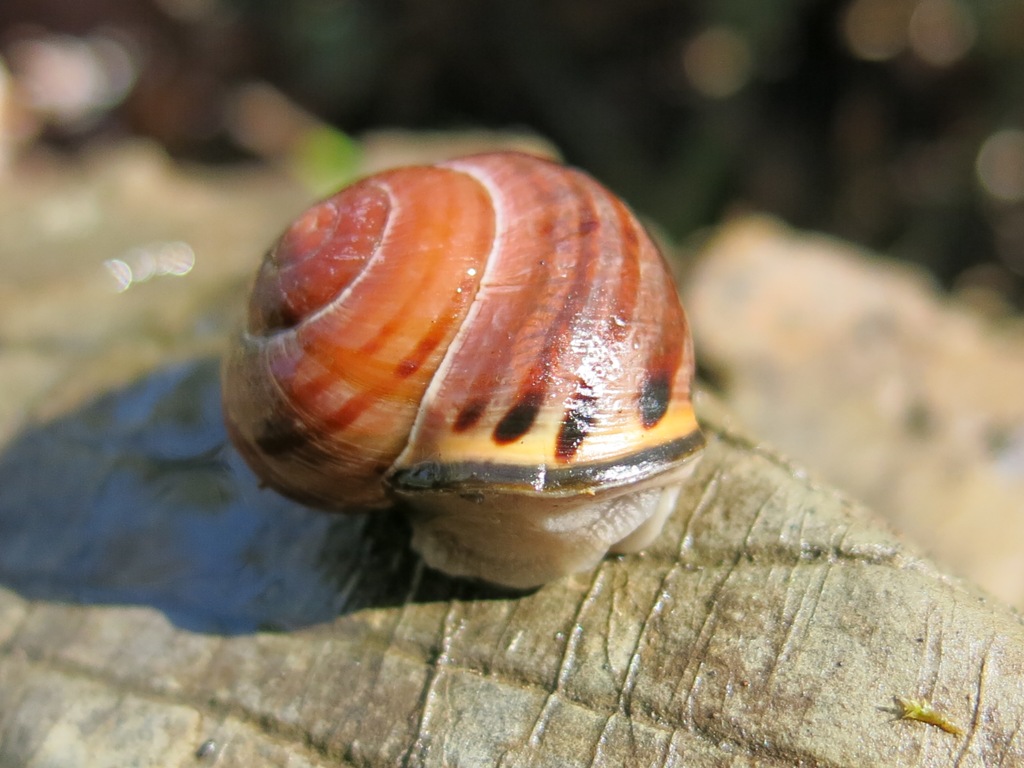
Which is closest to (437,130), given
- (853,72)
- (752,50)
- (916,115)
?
(752,50)

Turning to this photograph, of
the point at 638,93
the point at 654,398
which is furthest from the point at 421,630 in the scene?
the point at 638,93

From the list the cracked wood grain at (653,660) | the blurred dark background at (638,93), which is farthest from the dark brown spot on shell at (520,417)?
the blurred dark background at (638,93)

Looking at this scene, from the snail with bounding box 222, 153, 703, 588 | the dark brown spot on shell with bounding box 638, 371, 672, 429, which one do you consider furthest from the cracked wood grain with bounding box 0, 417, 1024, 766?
the dark brown spot on shell with bounding box 638, 371, 672, 429

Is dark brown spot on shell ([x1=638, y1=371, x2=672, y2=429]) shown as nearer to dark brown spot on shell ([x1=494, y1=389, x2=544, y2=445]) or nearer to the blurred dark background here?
dark brown spot on shell ([x1=494, y1=389, x2=544, y2=445])

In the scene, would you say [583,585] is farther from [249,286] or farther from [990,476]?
[990,476]

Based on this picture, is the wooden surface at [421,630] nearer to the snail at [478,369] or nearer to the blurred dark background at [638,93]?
the snail at [478,369]

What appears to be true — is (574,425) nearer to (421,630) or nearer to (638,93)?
(421,630)

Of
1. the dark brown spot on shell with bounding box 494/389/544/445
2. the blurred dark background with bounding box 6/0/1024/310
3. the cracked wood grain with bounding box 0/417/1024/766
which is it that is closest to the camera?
the cracked wood grain with bounding box 0/417/1024/766
